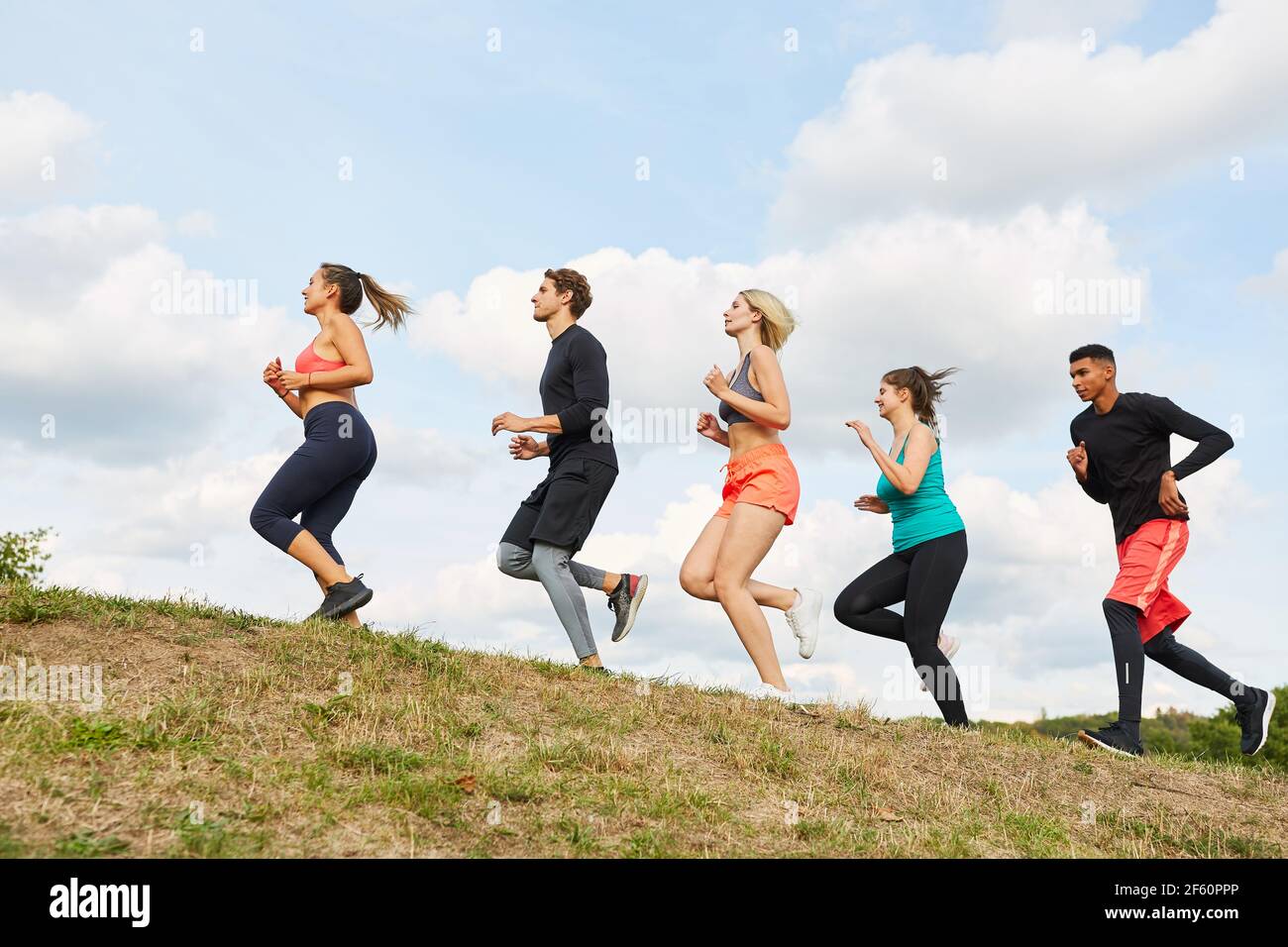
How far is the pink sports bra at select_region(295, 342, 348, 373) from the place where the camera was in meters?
8.30

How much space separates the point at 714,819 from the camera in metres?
5.76

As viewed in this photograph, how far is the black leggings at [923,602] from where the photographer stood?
27.6ft

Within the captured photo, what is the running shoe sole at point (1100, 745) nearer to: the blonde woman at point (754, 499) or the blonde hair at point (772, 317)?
the blonde woman at point (754, 499)

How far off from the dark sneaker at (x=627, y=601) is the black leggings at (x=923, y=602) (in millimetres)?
1719

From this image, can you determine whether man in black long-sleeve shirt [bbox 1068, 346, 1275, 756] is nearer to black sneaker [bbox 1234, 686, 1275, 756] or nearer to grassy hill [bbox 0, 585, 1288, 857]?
black sneaker [bbox 1234, 686, 1275, 756]

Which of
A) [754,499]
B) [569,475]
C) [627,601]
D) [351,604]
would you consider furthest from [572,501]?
[351,604]

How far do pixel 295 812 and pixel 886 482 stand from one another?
5263 millimetres

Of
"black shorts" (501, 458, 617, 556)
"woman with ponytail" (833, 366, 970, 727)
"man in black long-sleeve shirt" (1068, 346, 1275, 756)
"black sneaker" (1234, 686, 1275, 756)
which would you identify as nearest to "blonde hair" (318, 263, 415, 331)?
"black shorts" (501, 458, 617, 556)

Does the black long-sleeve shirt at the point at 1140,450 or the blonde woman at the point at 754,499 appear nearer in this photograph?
the blonde woman at the point at 754,499

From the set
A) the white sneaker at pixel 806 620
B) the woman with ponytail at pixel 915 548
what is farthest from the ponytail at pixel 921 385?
the white sneaker at pixel 806 620

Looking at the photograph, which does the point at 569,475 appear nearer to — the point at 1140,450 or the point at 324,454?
the point at 324,454

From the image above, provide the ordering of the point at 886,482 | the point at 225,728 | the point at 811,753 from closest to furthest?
1. the point at 225,728
2. the point at 811,753
3. the point at 886,482
